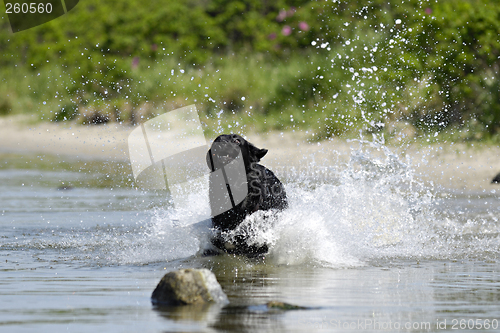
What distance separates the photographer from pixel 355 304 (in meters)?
4.51

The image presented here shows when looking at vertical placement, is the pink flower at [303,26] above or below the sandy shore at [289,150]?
above

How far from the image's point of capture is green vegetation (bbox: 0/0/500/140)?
13766mm

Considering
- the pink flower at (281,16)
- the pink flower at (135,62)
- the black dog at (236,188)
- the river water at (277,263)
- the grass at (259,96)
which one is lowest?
the river water at (277,263)

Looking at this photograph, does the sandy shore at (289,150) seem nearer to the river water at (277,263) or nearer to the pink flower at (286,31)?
the river water at (277,263)

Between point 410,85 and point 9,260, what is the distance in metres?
9.38

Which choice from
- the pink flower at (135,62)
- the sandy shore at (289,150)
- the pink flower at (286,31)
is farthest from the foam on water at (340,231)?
the pink flower at (135,62)

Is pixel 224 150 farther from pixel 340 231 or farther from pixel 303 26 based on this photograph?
pixel 303 26

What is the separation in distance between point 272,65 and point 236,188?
41.3 ft

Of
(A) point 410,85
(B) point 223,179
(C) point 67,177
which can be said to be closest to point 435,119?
(A) point 410,85

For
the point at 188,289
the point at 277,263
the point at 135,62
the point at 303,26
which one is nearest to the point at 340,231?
the point at 277,263

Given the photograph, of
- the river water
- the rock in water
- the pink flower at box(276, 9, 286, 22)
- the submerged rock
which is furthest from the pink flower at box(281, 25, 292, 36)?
the rock in water

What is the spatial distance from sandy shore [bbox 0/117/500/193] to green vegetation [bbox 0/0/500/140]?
379 mm

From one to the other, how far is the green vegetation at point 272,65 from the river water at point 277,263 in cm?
360

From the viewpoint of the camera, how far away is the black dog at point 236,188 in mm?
6238
